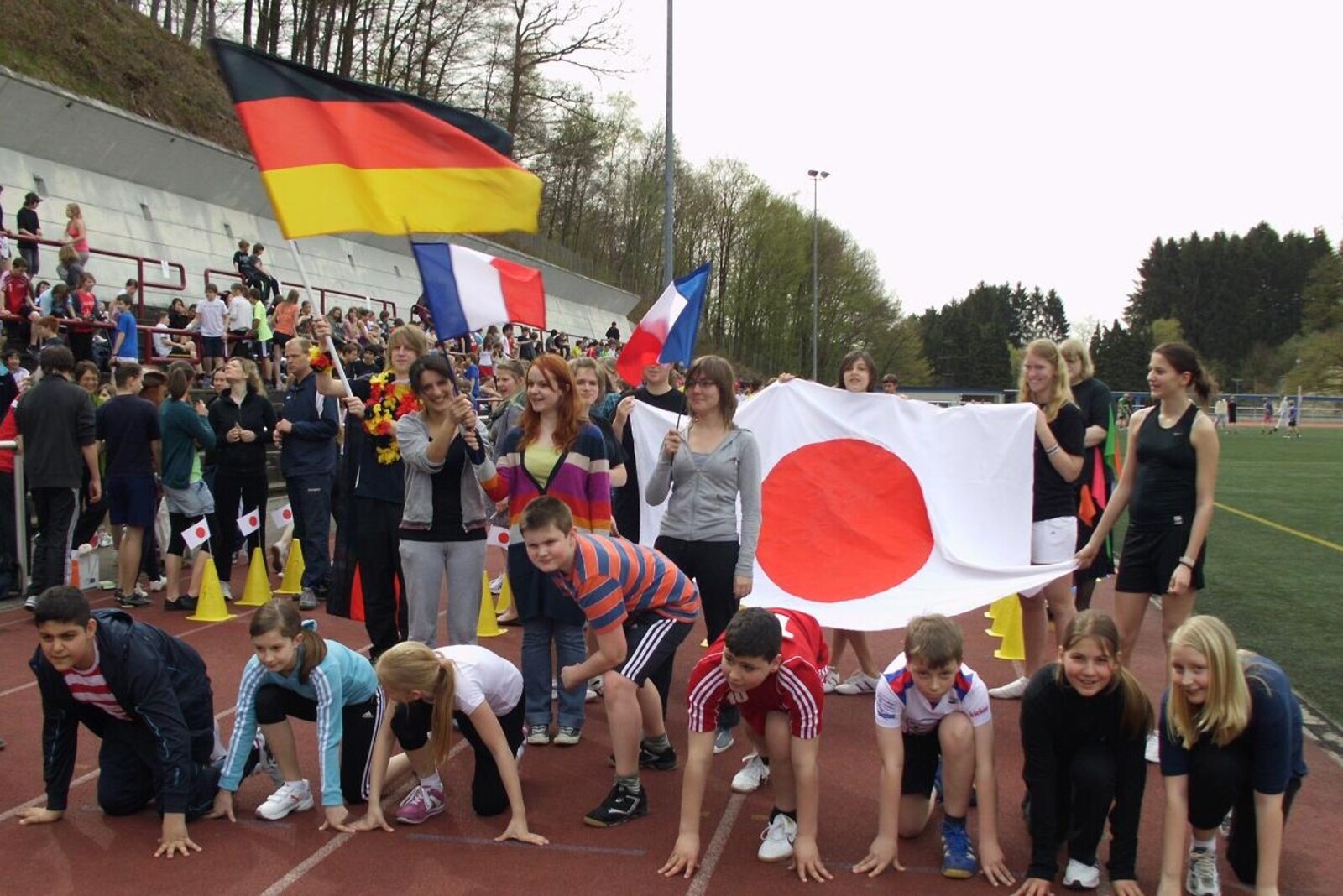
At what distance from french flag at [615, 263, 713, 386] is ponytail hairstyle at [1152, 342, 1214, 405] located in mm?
2775

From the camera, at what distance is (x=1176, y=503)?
5.20 metres

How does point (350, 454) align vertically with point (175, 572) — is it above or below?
above

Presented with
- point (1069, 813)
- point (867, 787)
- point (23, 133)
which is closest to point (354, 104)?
point (867, 787)

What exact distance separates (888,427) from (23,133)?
1787 cm

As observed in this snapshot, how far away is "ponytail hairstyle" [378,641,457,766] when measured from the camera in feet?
14.1

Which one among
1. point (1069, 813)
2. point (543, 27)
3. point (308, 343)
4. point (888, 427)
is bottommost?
point (1069, 813)

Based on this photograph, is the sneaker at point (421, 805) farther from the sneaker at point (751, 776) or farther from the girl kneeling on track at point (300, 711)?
the sneaker at point (751, 776)

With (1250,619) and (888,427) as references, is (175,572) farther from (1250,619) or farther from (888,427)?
(1250,619)

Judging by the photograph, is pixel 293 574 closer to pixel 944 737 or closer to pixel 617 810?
pixel 617 810

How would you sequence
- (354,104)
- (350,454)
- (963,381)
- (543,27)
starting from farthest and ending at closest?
1. (963,381)
2. (543,27)
3. (350,454)
4. (354,104)

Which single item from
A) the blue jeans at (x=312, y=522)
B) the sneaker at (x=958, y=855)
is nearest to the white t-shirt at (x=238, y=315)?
the blue jeans at (x=312, y=522)

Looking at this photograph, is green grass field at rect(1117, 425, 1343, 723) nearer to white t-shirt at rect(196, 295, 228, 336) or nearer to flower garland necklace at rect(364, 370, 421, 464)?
flower garland necklace at rect(364, 370, 421, 464)

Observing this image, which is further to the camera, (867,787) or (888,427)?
(888,427)

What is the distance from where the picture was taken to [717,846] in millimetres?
4441
